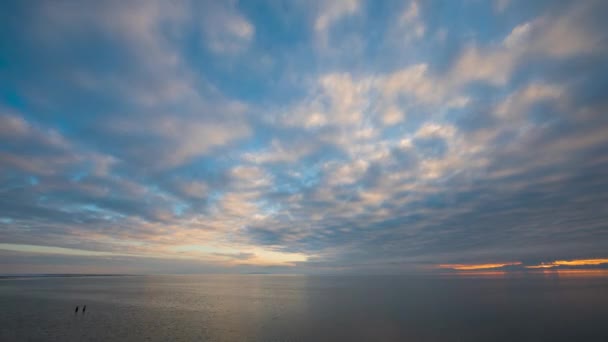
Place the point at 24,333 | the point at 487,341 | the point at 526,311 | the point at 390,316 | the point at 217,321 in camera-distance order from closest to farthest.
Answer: the point at 487,341
the point at 24,333
the point at 217,321
the point at 390,316
the point at 526,311

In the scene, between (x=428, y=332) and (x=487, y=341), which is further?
(x=428, y=332)

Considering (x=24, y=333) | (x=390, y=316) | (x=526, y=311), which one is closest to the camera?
(x=24, y=333)

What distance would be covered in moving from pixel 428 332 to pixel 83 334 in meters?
50.2

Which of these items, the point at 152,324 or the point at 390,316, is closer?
the point at 152,324

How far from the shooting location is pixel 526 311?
62.7 metres

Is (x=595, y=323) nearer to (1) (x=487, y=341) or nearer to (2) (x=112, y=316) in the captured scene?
(1) (x=487, y=341)

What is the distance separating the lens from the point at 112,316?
194 ft

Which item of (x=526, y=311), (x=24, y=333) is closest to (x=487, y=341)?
(x=526, y=311)

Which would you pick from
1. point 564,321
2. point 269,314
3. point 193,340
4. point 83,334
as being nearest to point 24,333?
point 83,334

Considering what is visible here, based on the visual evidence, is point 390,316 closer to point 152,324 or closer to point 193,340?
point 193,340

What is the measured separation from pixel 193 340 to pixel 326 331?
1862 centimetres

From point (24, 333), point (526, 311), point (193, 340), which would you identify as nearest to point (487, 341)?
point (526, 311)

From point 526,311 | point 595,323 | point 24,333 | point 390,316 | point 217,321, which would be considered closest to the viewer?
point 24,333

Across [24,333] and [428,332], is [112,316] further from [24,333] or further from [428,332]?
[428,332]
